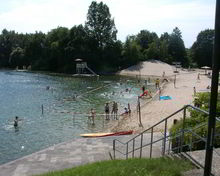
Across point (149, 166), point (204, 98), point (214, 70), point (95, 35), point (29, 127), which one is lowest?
point (29, 127)

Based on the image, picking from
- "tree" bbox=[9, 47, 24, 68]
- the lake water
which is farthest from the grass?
"tree" bbox=[9, 47, 24, 68]

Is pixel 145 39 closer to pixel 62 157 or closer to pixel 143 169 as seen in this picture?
pixel 62 157

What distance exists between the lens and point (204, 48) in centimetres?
8219

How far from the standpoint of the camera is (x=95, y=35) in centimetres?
8519

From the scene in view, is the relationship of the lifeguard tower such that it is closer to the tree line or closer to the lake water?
the tree line

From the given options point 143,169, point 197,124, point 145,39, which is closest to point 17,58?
point 145,39

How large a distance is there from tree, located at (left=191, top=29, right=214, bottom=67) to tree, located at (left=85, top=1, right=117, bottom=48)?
2538cm

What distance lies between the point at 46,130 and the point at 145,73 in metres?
58.6

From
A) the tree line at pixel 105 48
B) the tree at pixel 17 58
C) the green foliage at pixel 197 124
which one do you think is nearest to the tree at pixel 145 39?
the tree line at pixel 105 48

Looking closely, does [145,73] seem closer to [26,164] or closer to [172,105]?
[172,105]

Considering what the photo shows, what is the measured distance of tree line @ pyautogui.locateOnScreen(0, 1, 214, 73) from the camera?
84.0 meters

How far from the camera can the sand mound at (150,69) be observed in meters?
77.8


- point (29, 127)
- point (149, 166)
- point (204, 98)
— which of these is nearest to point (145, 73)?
point (29, 127)

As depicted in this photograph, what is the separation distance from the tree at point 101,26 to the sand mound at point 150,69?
35.4ft
